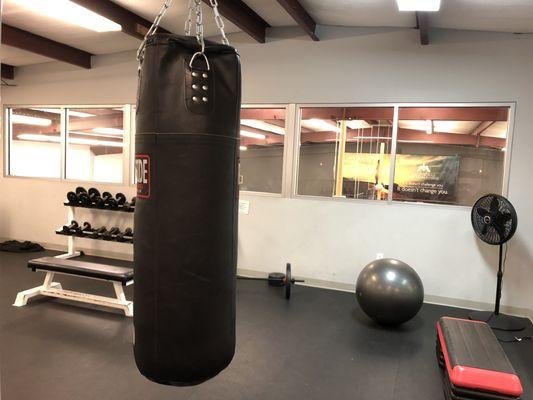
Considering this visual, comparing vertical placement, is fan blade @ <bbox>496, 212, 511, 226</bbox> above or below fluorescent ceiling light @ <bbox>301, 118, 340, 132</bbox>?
below

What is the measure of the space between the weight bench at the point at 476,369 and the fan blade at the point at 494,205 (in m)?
1.28

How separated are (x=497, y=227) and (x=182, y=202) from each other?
3.20 metres

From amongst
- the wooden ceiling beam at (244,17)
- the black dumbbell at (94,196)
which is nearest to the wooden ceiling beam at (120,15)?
the wooden ceiling beam at (244,17)

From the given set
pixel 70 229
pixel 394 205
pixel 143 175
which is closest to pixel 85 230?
pixel 70 229

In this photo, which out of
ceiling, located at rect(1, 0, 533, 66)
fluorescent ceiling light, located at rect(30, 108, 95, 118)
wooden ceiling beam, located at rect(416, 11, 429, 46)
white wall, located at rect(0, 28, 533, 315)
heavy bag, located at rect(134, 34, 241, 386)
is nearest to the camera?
heavy bag, located at rect(134, 34, 241, 386)

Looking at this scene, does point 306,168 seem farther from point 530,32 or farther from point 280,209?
point 530,32

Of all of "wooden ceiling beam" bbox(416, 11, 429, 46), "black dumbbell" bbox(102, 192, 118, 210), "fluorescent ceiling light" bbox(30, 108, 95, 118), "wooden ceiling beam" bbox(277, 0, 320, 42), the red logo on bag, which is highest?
"wooden ceiling beam" bbox(277, 0, 320, 42)

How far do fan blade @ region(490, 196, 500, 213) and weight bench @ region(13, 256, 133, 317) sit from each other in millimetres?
3261

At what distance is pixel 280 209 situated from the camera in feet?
14.9

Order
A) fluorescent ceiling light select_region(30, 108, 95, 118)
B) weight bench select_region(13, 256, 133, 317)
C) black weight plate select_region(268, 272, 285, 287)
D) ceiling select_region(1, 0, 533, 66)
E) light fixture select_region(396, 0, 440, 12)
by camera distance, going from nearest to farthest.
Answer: light fixture select_region(396, 0, 440, 12) → ceiling select_region(1, 0, 533, 66) → weight bench select_region(13, 256, 133, 317) → black weight plate select_region(268, 272, 285, 287) → fluorescent ceiling light select_region(30, 108, 95, 118)

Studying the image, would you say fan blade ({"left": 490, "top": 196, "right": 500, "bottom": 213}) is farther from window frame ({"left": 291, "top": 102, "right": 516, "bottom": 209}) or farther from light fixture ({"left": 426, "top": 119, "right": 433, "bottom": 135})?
light fixture ({"left": 426, "top": 119, "right": 433, "bottom": 135})

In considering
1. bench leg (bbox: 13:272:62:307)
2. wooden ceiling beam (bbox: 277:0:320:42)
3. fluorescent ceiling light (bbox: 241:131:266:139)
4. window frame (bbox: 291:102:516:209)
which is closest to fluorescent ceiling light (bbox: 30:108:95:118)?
fluorescent ceiling light (bbox: 241:131:266:139)

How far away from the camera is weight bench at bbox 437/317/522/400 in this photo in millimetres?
2080

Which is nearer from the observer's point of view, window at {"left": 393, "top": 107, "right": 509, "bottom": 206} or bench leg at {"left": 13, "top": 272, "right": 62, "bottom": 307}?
bench leg at {"left": 13, "top": 272, "right": 62, "bottom": 307}
